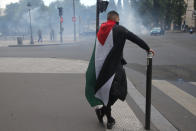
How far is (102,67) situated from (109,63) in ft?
0.39

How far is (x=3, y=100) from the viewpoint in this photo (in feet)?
16.5

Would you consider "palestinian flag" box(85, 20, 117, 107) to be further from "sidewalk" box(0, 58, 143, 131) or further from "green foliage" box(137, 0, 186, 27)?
"green foliage" box(137, 0, 186, 27)

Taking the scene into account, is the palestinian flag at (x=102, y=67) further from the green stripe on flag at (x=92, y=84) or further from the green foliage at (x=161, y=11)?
the green foliage at (x=161, y=11)

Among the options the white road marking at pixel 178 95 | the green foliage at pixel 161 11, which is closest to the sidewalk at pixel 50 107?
the white road marking at pixel 178 95

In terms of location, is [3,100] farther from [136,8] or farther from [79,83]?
[136,8]

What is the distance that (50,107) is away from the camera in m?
4.58

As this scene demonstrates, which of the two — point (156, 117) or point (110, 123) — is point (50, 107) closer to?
point (110, 123)

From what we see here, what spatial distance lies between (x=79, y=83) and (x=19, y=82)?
5.49 ft

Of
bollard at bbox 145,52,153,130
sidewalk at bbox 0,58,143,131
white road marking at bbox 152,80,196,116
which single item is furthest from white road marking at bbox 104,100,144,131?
white road marking at bbox 152,80,196,116

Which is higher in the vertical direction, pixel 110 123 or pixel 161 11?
pixel 161 11

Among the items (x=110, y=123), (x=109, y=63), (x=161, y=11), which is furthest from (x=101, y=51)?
(x=161, y=11)

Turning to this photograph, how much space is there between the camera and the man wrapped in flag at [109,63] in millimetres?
3273

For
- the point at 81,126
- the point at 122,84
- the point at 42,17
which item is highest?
the point at 42,17

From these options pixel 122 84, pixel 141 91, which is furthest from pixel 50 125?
pixel 141 91
